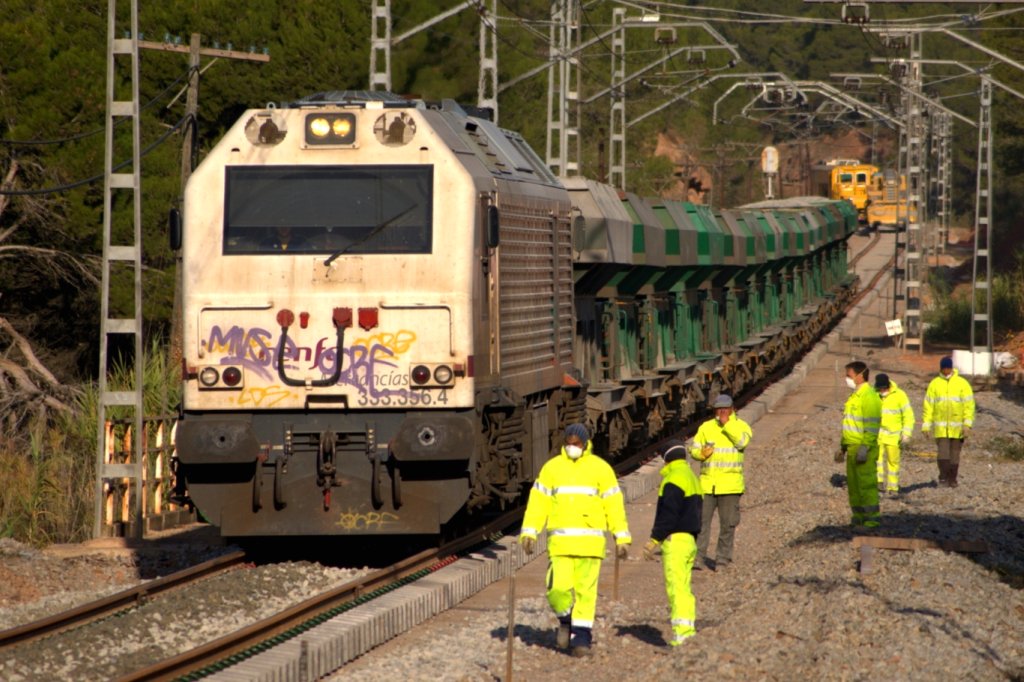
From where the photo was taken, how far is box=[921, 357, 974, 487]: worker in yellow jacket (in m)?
19.8

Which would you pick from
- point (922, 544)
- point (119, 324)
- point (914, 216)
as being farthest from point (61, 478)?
point (914, 216)

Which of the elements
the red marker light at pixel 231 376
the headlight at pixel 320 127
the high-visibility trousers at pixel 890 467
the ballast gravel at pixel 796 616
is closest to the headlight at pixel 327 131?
the headlight at pixel 320 127

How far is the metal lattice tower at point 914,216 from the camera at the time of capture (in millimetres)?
40500

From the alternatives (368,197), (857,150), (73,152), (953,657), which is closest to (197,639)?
(368,197)

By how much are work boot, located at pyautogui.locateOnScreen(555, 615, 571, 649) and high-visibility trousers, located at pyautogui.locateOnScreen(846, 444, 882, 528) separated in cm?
572

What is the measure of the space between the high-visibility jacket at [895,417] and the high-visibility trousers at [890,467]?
0.26 meters

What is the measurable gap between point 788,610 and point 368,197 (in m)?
4.61

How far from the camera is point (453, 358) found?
42.3 feet

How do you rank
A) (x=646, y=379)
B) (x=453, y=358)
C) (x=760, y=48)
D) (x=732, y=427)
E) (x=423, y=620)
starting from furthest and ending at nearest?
(x=760, y=48) < (x=646, y=379) < (x=732, y=427) < (x=453, y=358) < (x=423, y=620)

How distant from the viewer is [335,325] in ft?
42.6

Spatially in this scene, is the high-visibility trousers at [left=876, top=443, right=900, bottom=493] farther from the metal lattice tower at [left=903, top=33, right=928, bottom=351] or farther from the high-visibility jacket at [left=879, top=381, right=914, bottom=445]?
the metal lattice tower at [left=903, top=33, right=928, bottom=351]

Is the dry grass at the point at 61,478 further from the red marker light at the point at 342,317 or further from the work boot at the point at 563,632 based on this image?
the work boot at the point at 563,632

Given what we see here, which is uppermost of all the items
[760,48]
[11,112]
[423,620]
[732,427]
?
[760,48]

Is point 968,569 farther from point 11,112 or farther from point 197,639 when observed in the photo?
point 11,112
